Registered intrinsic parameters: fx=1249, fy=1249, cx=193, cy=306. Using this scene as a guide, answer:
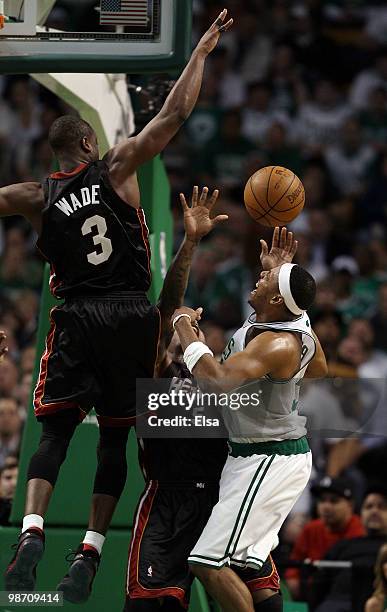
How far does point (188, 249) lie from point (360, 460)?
14.5ft

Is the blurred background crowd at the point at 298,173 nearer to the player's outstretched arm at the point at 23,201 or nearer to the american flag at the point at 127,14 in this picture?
the player's outstretched arm at the point at 23,201

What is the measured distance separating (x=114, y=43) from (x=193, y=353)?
1.68 m

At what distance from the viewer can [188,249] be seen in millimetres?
6867

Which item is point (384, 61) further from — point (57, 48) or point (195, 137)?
point (57, 48)

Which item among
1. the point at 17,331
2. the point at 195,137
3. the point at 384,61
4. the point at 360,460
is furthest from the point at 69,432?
the point at 384,61

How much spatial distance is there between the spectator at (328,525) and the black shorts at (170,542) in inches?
103

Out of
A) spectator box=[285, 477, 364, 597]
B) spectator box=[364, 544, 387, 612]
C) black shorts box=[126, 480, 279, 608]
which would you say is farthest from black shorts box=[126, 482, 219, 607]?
spectator box=[285, 477, 364, 597]

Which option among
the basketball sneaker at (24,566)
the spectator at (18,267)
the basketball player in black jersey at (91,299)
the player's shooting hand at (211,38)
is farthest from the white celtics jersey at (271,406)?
the spectator at (18,267)

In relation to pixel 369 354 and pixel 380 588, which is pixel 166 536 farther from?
pixel 369 354

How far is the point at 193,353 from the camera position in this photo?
6.40 m

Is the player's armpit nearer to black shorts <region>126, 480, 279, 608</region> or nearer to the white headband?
the white headband

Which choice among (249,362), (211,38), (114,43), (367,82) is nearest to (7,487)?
(249,362)

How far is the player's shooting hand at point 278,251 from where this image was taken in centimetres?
719

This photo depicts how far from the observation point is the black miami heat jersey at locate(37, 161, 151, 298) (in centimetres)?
642
